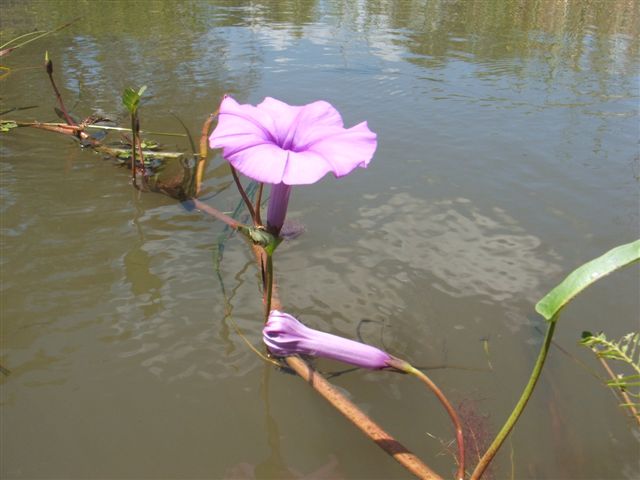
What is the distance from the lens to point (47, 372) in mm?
1774

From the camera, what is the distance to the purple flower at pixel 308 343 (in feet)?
4.33

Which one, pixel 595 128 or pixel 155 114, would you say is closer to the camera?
pixel 595 128

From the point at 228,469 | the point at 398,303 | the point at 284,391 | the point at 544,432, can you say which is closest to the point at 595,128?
the point at 398,303

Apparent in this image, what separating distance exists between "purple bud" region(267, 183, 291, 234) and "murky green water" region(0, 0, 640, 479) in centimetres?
62

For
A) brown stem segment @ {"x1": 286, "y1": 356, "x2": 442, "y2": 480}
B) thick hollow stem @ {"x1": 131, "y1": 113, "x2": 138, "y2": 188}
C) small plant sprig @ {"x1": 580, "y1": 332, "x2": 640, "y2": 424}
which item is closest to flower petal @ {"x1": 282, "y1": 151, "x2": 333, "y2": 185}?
small plant sprig @ {"x1": 580, "y1": 332, "x2": 640, "y2": 424}

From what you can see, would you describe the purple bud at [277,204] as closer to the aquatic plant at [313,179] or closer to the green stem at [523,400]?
the aquatic plant at [313,179]

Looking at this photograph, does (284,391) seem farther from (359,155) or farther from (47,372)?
(359,155)

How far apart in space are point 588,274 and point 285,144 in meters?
0.70

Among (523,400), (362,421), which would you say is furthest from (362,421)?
(523,400)

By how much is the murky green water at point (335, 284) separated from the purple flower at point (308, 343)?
397 mm

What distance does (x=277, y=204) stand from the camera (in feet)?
4.49

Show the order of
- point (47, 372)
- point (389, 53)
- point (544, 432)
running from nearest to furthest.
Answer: point (544, 432) < point (47, 372) < point (389, 53)

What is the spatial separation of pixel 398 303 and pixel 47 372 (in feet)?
3.96

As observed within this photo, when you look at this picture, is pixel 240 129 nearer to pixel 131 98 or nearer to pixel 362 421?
pixel 362 421
